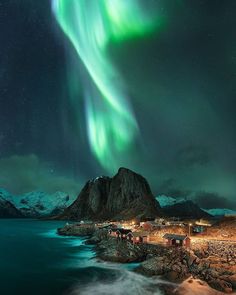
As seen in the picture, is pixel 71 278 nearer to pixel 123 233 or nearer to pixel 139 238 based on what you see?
pixel 139 238

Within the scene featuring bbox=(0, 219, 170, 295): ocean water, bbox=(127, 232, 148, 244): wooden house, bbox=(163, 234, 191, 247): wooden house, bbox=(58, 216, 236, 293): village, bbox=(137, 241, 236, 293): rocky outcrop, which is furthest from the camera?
bbox=(127, 232, 148, 244): wooden house

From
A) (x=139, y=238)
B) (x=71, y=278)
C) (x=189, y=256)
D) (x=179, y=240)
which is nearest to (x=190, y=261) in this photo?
(x=189, y=256)

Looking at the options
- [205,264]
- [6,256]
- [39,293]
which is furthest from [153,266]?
[6,256]

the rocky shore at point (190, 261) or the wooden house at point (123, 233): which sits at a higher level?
the wooden house at point (123, 233)

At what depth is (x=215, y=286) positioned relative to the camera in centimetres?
3966

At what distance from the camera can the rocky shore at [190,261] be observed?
4250cm

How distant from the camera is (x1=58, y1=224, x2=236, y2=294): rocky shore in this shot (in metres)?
42.5

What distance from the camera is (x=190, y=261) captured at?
1929 inches

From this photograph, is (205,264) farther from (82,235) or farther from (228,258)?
(82,235)

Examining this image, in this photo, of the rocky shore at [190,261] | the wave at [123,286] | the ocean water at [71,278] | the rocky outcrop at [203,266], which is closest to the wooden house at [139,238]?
the rocky shore at [190,261]

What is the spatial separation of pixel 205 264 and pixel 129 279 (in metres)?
11.8

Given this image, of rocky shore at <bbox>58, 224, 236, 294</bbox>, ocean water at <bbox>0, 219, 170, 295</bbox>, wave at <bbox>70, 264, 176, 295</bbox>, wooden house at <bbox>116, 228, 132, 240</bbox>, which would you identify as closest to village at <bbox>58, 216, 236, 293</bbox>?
rocky shore at <bbox>58, 224, 236, 294</bbox>

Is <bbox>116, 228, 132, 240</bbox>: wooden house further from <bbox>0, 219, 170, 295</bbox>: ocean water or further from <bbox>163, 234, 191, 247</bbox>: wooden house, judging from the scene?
<bbox>163, 234, 191, 247</bbox>: wooden house

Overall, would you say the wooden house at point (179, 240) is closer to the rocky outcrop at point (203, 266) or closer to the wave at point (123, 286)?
the rocky outcrop at point (203, 266)
